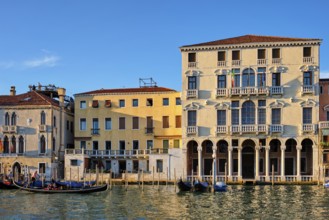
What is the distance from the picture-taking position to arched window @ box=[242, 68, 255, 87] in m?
40.0

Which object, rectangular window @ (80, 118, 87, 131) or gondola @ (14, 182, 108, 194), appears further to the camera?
rectangular window @ (80, 118, 87, 131)

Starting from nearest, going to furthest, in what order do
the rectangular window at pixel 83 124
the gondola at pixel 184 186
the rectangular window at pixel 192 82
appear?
the gondola at pixel 184 186 < the rectangular window at pixel 192 82 < the rectangular window at pixel 83 124

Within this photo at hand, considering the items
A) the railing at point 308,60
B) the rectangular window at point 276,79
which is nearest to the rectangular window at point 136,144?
the rectangular window at point 276,79

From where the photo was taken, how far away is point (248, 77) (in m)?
40.1

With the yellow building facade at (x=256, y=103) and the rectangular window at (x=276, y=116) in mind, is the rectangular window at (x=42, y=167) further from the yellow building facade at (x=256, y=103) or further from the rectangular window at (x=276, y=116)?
the rectangular window at (x=276, y=116)

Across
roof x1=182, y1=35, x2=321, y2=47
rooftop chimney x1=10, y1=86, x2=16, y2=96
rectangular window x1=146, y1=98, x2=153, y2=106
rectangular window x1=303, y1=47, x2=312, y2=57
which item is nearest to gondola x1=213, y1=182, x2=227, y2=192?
roof x1=182, y1=35, x2=321, y2=47

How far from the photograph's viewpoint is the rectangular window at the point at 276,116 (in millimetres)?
39688

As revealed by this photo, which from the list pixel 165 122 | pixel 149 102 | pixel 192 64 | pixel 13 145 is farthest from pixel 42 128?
pixel 192 64

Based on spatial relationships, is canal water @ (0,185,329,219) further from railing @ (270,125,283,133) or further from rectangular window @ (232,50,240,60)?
rectangular window @ (232,50,240,60)

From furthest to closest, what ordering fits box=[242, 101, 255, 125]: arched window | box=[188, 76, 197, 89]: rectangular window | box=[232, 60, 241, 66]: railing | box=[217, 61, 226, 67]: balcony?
box=[188, 76, 197, 89]: rectangular window
box=[217, 61, 226, 67]: balcony
box=[232, 60, 241, 66]: railing
box=[242, 101, 255, 125]: arched window

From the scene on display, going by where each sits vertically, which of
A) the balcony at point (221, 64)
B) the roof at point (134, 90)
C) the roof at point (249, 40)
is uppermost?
the roof at point (249, 40)

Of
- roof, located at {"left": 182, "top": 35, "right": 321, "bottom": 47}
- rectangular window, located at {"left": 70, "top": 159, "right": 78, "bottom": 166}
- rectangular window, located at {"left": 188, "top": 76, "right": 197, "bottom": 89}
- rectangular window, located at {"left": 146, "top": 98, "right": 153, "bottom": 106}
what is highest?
roof, located at {"left": 182, "top": 35, "right": 321, "bottom": 47}

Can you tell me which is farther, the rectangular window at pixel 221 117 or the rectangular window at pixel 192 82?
the rectangular window at pixel 192 82

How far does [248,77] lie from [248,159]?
21.0 feet
